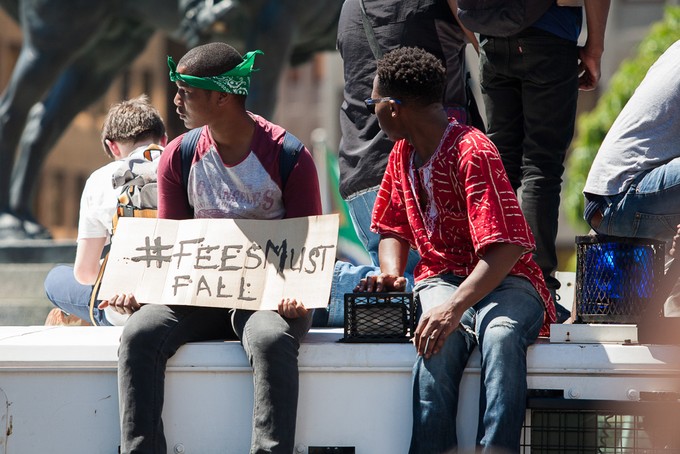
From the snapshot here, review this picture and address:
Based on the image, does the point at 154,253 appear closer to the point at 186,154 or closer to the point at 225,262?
the point at 225,262

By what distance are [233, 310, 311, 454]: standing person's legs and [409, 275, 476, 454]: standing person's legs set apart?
0.35 m

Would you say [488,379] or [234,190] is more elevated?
[234,190]

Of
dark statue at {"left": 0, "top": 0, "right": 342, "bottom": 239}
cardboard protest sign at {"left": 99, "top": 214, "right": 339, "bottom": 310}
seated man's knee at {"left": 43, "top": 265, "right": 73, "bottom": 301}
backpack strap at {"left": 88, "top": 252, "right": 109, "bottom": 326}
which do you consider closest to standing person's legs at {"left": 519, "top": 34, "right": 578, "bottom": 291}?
cardboard protest sign at {"left": 99, "top": 214, "right": 339, "bottom": 310}

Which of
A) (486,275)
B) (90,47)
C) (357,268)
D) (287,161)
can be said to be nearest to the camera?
(486,275)

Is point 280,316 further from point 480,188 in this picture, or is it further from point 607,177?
point 607,177

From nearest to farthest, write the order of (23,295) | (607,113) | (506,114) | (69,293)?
(506,114), (69,293), (23,295), (607,113)

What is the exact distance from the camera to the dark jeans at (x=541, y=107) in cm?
454

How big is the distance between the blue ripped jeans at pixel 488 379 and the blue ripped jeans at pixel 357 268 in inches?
34.1

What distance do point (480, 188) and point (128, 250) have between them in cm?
120

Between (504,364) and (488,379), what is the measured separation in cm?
6

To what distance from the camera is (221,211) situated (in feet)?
14.1

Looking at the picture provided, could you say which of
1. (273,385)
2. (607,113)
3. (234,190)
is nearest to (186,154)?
(234,190)

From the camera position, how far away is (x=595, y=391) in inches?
148

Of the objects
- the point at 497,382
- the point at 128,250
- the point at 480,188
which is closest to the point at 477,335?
the point at 497,382
